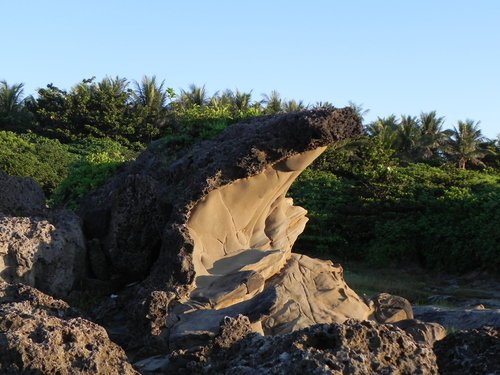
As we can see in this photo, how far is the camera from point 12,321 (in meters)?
5.25

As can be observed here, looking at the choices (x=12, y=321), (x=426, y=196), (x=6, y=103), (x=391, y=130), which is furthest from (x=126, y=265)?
(x=6, y=103)

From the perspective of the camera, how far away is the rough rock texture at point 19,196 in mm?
9609

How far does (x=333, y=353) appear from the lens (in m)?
4.40

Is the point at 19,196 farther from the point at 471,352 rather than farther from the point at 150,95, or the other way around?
the point at 150,95

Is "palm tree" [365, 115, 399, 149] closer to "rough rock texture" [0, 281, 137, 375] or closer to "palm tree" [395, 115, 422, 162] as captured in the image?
"palm tree" [395, 115, 422, 162]

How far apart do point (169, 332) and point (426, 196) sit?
18.4 metres

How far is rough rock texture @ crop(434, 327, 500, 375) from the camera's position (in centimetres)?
502

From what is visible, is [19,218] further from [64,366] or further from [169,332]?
[64,366]

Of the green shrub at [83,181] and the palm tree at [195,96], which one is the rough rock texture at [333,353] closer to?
the green shrub at [83,181]

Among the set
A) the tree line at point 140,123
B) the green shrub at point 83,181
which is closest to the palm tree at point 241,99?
the tree line at point 140,123

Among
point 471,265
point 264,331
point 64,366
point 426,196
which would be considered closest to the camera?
point 64,366

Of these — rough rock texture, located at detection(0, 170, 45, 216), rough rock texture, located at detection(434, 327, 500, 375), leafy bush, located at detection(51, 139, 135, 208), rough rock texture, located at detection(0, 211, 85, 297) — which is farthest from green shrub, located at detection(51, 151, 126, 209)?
rough rock texture, located at detection(434, 327, 500, 375)

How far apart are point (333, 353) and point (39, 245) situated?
16.7 ft

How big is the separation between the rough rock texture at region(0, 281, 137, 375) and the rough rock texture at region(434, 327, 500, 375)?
1968 mm
